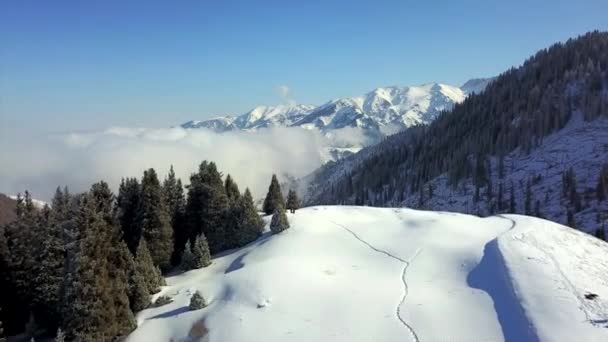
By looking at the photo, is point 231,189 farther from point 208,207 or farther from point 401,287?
point 401,287

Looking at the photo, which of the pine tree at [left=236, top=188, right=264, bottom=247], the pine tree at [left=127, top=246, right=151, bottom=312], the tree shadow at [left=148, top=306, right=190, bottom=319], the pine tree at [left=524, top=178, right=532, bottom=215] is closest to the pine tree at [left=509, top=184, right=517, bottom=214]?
the pine tree at [left=524, top=178, right=532, bottom=215]

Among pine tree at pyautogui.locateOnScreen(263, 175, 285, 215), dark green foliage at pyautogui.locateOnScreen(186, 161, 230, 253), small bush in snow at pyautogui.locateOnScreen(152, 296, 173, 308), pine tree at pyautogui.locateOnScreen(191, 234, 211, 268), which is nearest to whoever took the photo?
small bush in snow at pyautogui.locateOnScreen(152, 296, 173, 308)

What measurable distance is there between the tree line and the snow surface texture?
256 centimetres

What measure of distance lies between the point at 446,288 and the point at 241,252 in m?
22.2

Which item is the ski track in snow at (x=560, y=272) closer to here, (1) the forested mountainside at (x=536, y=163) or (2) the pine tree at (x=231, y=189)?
(2) the pine tree at (x=231, y=189)

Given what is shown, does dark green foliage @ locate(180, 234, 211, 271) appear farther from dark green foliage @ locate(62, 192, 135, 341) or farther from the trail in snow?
the trail in snow

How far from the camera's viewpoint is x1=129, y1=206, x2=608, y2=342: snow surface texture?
2967cm

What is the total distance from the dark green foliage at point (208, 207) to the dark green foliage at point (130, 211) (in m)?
6.44

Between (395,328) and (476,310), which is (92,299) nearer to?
(395,328)

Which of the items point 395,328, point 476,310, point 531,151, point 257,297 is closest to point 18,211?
point 257,297

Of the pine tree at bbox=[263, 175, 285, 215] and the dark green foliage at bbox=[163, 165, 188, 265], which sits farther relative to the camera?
the pine tree at bbox=[263, 175, 285, 215]

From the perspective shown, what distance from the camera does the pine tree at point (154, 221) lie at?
49656 millimetres

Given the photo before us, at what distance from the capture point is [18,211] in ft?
154

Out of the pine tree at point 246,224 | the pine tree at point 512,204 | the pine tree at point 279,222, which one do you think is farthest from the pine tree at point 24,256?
the pine tree at point 512,204
